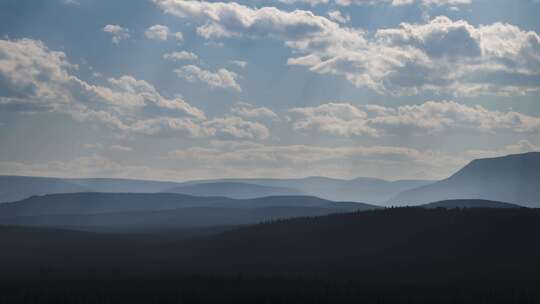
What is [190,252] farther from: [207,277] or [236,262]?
[207,277]

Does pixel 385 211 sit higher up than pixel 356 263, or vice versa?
pixel 385 211

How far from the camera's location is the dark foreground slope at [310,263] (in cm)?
6303

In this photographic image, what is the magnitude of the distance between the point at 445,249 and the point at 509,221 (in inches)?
631

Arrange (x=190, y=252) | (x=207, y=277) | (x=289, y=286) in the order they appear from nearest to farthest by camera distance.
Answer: (x=289, y=286)
(x=207, y=277)
(x=190, y=252)

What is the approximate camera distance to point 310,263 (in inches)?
3895

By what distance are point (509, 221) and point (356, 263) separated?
31.5 meters

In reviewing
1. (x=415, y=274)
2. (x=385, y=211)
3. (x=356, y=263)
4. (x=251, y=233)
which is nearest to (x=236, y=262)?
(x=356, y=263)

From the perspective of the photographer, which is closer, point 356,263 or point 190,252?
point 356,263

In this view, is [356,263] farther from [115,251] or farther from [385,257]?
[115,251]

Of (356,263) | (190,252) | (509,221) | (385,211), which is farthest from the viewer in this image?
(385,211)

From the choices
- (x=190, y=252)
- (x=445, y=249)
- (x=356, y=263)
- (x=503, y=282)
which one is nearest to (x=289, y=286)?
(x=503, y=282)

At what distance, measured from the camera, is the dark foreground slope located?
207 ft

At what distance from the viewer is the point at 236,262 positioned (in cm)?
10100

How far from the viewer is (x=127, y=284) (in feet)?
229
